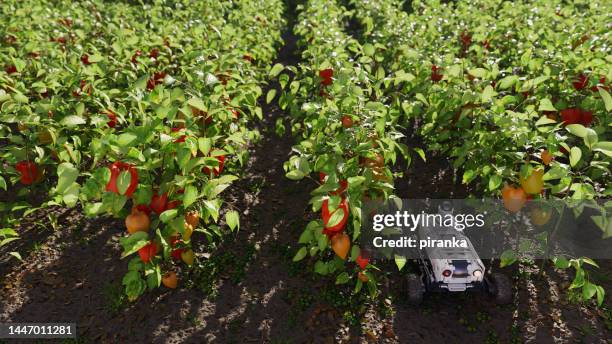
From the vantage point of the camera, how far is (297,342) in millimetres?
3453

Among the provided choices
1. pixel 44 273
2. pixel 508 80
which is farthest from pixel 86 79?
pixel 508 80

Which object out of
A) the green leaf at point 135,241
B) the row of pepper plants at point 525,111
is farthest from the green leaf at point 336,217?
the green leaf at point 135,241

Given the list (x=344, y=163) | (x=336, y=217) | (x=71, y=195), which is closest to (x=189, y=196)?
(x=71, y=195)

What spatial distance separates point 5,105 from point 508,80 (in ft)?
14.0

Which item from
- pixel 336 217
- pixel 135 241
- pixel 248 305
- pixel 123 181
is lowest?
pixel 248 305

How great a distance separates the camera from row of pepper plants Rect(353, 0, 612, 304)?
9.57 ft

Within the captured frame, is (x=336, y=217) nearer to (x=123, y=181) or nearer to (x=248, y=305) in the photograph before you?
(x=123, y=181)

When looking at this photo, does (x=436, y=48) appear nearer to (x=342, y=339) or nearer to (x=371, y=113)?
(x=371, y=113)

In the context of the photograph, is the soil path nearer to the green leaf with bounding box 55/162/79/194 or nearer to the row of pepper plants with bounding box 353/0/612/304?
the row of pepper plants with bounding box 353/0/612/304

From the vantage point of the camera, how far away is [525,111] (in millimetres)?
4504

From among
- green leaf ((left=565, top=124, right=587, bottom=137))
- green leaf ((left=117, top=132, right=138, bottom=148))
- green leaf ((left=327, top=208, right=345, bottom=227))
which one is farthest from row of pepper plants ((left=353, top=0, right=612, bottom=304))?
green leaf ((left=117, top=132, right=138, bottom=148))

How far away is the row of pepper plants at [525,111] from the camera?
292cm

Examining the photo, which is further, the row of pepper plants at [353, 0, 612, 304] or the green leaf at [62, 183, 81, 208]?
the row of pepper plants at [353, 0, 612, 304]

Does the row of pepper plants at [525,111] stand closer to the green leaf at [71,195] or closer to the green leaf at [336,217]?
the green leaf at [336,217]
